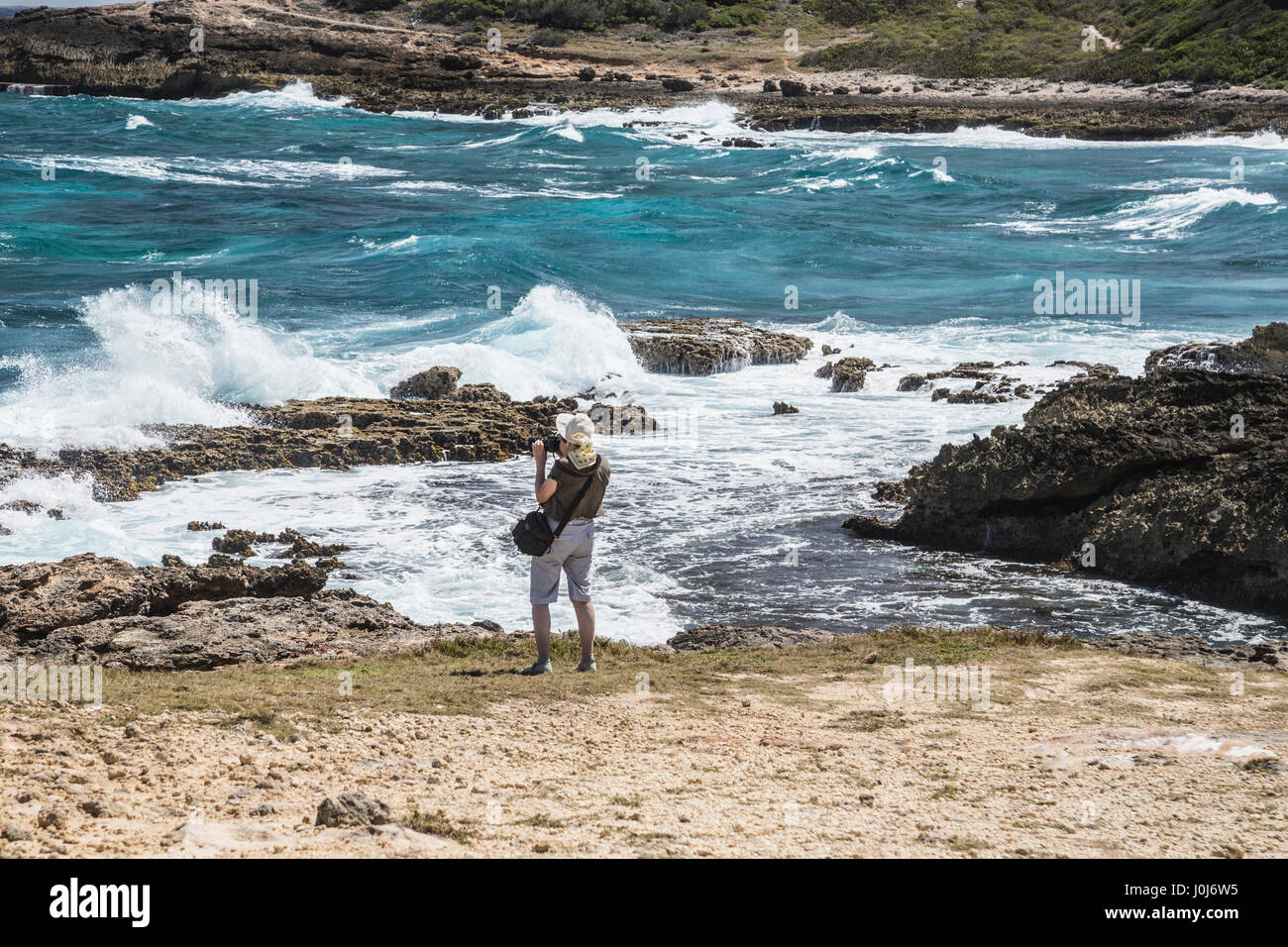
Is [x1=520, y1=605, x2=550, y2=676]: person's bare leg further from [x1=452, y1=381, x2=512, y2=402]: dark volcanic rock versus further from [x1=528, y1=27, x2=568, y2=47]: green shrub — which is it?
[x1=528, y1=27, x2=568, y2=47]: green shrub

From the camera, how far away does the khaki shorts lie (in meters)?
8.07

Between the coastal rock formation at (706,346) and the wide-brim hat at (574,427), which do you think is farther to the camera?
the coastal rock formation at (706,346)

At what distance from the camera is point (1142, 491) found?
11789 mm

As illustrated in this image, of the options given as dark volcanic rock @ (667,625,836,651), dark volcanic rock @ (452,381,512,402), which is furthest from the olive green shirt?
dark volcanic rock @ (452,381,512,402)

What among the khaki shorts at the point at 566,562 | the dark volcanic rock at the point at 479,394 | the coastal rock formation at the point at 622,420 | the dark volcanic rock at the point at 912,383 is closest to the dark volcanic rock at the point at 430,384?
the dark volcanic rock at the point at 479,394

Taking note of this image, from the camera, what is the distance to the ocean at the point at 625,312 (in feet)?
38.7

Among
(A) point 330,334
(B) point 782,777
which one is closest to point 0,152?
(A) point 330,334

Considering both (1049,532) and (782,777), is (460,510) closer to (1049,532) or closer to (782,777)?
(1049,532)

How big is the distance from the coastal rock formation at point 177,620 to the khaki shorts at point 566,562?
140 cm

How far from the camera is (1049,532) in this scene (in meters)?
12.2

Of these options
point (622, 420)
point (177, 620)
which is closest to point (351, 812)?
point (177, 620)

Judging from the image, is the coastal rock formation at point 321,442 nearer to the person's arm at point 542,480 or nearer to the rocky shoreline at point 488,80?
the person's arm at point 542,480
